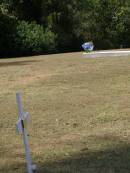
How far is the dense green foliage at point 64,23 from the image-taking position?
45.5 metres

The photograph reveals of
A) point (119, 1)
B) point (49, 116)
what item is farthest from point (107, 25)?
point (49, 116)

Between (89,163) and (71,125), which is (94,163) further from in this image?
(71,125)

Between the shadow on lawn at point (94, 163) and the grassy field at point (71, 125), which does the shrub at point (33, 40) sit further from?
the shadow on lawn at point (94, 163)

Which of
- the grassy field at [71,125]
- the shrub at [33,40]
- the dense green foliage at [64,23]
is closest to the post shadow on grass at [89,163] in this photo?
the grassy field at [71,125]

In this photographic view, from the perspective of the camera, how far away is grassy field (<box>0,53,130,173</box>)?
7.41 metres

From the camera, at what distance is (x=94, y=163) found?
725 centimetres

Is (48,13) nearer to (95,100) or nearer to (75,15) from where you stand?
(75,15)

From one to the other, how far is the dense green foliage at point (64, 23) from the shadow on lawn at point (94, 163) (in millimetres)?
37460

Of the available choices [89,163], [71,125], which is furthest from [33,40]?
[89,163]

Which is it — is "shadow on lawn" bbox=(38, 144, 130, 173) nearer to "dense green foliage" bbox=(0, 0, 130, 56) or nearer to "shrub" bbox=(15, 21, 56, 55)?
"shrub" bbox=(15, 21, 56, 55)

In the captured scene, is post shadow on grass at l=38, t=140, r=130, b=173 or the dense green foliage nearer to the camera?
post shadow on grass at l=38, t=140, r=130, b=173

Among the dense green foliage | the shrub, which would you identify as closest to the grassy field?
the shrub

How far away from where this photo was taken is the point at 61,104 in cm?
1317

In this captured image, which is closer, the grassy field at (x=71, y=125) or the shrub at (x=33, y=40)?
the grassy field at (x=71, y=125)
